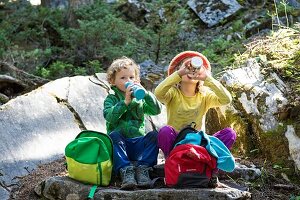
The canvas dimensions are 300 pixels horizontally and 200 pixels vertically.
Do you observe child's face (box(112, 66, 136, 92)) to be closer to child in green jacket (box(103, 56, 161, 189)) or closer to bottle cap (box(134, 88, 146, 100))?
child in green jacket (box(103, 56, 161, 189))

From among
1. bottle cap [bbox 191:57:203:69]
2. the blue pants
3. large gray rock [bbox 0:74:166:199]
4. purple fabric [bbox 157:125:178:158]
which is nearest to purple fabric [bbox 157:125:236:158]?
purple fabric [bbox 157:125:178:158]

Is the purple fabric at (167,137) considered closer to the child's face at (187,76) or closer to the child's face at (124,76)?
the child's face at (187,76)

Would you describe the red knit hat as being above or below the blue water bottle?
above

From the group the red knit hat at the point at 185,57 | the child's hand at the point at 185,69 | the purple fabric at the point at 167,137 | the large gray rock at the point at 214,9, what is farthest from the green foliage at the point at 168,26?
the purple fabric at the point at 167,137

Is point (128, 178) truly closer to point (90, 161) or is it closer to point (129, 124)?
point (90, 161)

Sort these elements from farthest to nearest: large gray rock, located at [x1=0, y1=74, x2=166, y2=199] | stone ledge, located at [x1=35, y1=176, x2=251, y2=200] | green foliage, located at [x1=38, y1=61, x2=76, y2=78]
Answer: green foliage, located at [x1=38, y1=61, x2=76, y2=78]
large gray rock, located at [x1=0, y1=74, x2=166, y2=199]
stone ledge, located at [x1=35, y1=176, x2=251, y2=200]

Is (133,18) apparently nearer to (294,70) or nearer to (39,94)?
(39,94)

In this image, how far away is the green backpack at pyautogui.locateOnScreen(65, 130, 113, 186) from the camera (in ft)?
12.4

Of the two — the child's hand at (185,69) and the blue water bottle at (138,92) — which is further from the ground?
the child's hand at (185,69)

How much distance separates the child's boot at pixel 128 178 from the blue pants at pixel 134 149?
10 cm

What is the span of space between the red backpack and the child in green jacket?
294 millimetres

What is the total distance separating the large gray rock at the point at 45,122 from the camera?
15.3 ft

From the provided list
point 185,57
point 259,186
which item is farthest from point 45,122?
point 259,186

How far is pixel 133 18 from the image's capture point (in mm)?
10883
